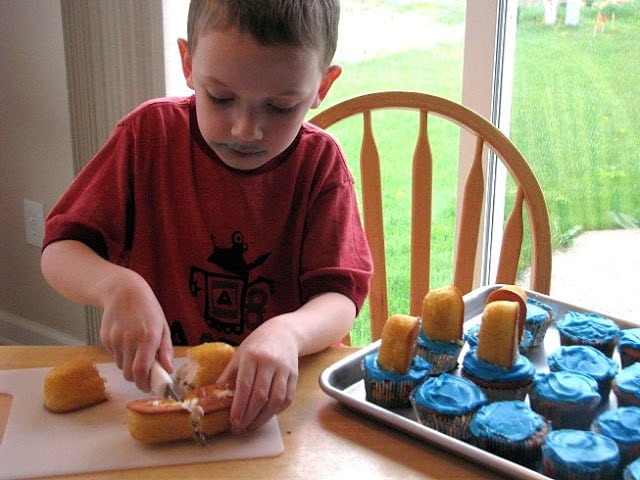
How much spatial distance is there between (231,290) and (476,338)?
372 millimetres

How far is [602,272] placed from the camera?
1883 millimetres

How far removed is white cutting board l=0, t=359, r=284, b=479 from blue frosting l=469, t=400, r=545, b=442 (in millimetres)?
183

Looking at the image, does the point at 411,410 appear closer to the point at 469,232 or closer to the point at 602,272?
the point at 469,232

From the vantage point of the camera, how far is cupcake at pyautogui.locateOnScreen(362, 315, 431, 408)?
0.82m

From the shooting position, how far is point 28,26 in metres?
1.97

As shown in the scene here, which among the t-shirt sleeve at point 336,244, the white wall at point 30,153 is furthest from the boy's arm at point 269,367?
the white wall at point 30,153

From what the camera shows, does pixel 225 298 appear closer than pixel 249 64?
No

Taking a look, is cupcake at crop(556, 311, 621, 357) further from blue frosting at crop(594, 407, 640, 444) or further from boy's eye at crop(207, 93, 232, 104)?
boy's eye at crop(207, 93, 232, 104)

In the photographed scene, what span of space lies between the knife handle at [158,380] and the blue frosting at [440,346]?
276 mm

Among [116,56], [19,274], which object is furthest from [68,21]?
[19,274]

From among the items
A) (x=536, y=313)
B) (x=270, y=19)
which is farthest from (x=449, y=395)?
(x=270, y=19)

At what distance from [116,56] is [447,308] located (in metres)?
1.15

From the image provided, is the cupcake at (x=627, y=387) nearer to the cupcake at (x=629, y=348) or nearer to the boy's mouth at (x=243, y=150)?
the cupcake at (x=629, y=348)

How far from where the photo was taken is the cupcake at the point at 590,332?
3.00ft
